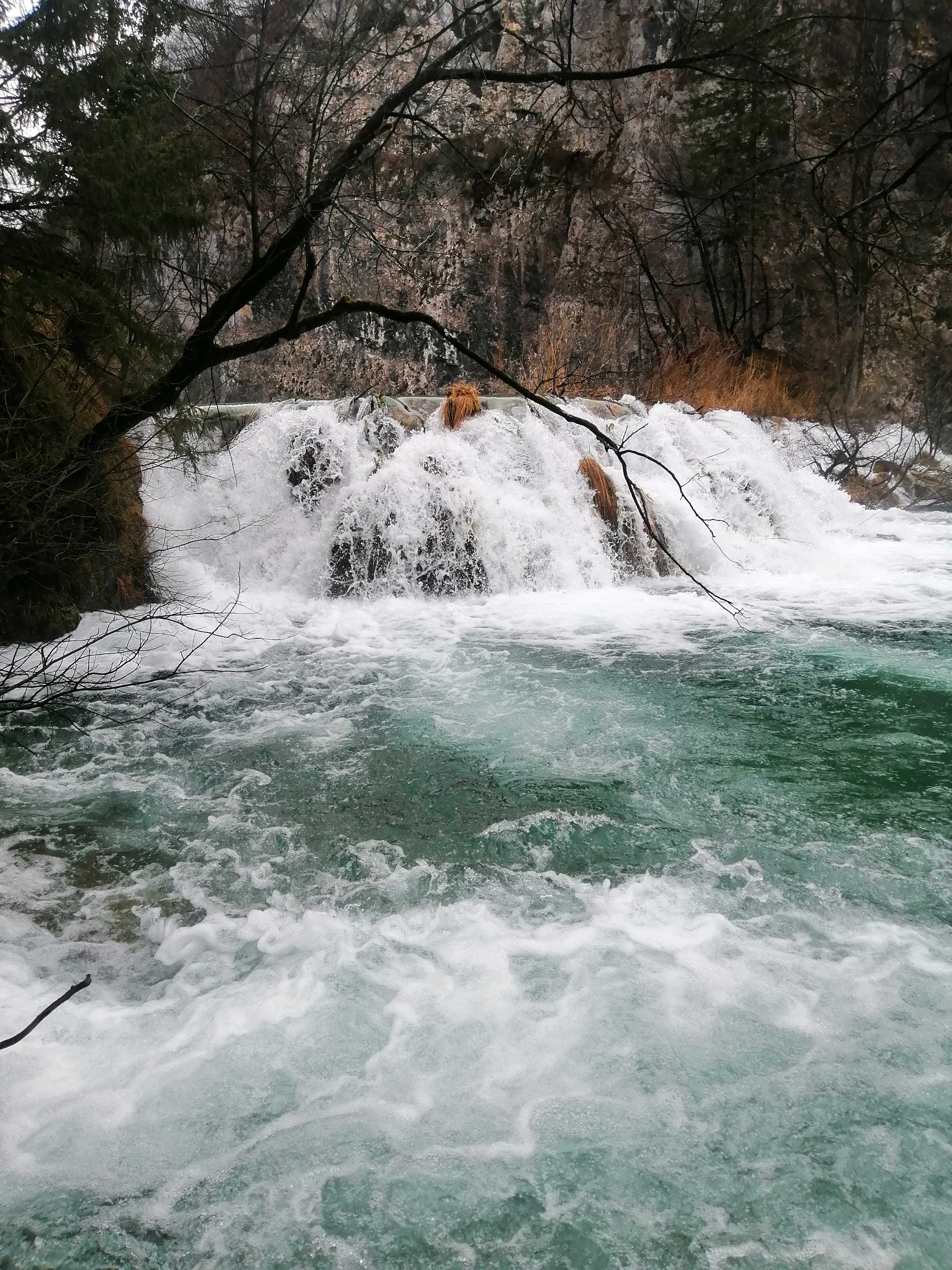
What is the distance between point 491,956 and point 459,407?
672 centimetres

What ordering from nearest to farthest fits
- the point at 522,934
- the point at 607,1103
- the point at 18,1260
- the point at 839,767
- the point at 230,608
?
the point at 18,1260
the point at 607,1103
the point at 522,934
the point at 839,767
the point at 230,608

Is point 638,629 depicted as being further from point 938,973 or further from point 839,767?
point 938,973

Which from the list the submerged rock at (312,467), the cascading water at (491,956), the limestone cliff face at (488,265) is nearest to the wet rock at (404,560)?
the submerged rock at (312,467)

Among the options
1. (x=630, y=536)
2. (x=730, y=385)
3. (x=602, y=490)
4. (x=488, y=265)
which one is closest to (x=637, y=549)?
(x=630, y=536)

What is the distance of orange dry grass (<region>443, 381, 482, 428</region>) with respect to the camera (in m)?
8.62

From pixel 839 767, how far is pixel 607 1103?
7.62 feet

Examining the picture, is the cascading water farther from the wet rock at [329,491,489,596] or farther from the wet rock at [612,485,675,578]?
the wet rock at [612,485,675,578]

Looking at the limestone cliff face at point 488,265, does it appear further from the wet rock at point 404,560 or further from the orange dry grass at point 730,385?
the wet rock at point 404,560

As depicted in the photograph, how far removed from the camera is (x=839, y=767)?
4.02 metres

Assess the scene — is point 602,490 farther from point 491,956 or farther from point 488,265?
point 488,265

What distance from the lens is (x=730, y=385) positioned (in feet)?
41.8

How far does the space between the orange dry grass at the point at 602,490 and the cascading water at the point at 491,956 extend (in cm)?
220

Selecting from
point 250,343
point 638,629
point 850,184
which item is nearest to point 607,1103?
point 250,343

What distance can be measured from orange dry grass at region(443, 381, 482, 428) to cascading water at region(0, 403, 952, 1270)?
3.10 metres
